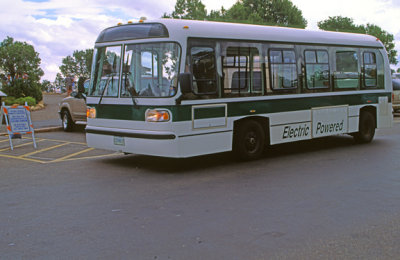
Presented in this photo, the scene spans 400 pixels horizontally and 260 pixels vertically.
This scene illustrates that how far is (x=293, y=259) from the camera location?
4.36 metres

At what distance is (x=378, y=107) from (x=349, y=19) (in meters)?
89.8

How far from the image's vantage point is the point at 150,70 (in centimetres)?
886

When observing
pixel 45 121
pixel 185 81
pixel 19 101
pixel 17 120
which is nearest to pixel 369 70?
pixel 185 81

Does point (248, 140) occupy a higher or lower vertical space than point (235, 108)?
lower

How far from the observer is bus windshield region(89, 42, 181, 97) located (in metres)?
8.66

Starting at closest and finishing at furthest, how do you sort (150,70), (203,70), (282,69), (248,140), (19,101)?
(150,70) < (203,70) < (248,140) < (282,69) < (19,101)

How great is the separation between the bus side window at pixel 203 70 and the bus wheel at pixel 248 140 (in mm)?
1050

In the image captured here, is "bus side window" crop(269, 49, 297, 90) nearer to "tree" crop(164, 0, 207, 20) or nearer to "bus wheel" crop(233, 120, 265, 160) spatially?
"bus wheel" crop(233, 120, 265, 160)

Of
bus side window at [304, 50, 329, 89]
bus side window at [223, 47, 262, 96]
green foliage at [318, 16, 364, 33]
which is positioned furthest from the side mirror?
green foliage at [318, 16, 364, 33]

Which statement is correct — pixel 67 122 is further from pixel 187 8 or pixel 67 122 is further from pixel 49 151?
→ pixel 187 8

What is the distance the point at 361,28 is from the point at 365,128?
9055 cm

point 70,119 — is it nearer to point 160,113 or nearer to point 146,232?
point 160,113

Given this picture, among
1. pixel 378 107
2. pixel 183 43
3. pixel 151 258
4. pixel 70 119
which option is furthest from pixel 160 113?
pixel 70 119

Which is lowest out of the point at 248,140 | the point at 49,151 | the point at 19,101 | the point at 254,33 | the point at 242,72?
the point at 49,151
